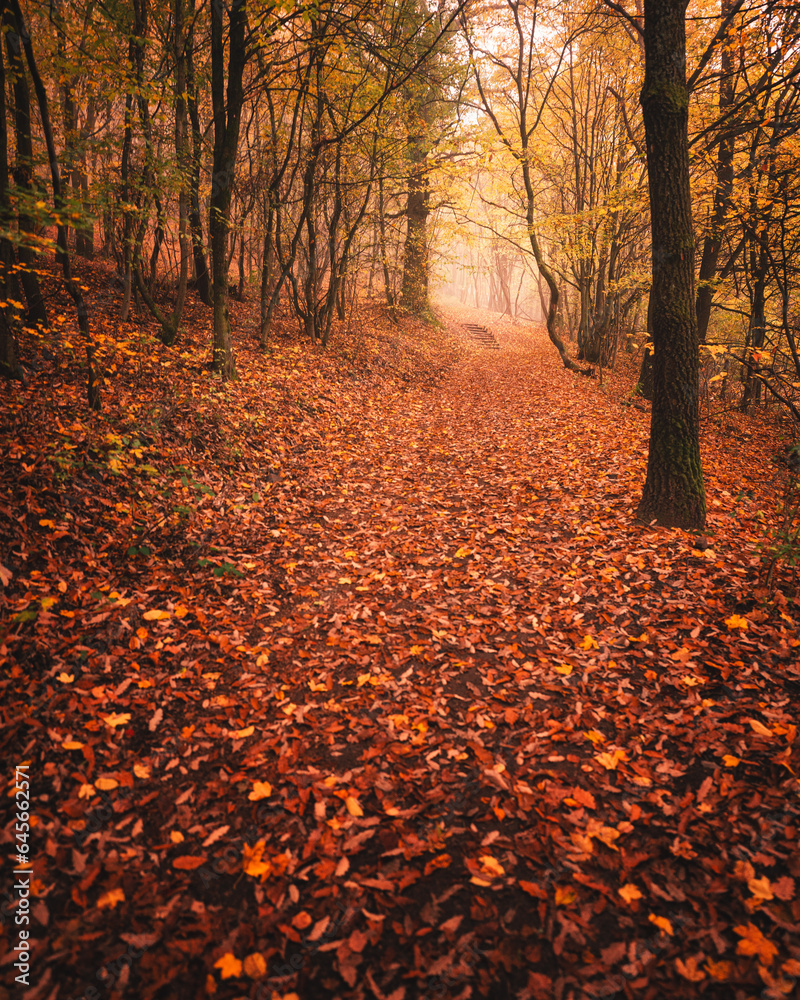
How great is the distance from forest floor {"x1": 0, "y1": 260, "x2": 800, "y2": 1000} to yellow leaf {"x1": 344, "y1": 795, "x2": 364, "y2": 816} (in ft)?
0.05

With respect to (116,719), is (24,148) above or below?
above

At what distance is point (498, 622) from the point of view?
15.8 feet

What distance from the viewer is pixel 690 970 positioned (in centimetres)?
218

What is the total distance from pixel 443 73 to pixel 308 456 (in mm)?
16982

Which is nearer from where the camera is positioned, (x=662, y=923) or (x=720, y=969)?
(x=720, y=969)

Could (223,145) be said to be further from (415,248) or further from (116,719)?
(415,248)

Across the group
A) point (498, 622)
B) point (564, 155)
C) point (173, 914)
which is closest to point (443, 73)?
point (564, 155)

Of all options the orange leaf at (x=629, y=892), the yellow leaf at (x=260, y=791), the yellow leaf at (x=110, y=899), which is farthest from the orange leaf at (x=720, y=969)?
the yellow leaf at (x=110, y=899)

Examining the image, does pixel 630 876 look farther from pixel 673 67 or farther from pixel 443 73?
pixel 443 73

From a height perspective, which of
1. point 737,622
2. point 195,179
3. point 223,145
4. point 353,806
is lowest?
point 353,806

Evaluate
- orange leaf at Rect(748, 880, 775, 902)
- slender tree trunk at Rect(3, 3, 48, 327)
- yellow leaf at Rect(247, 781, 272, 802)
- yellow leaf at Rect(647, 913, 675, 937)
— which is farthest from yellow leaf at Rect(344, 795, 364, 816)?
slender tree trunk at Rect(3, 3, 48, 327)

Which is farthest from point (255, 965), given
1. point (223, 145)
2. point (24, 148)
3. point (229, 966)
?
point (24, 148)

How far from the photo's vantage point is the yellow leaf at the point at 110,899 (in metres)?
2.41

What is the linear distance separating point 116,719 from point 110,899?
1.23 metres
